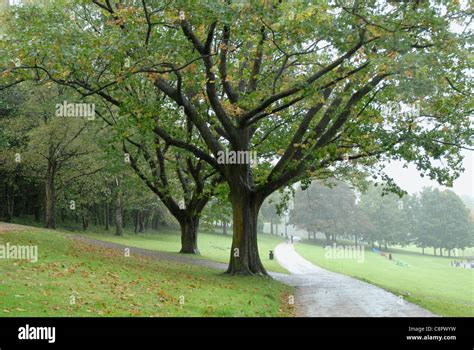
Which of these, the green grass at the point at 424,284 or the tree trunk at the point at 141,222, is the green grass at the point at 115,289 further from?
the tree trunk at the point at 141,222

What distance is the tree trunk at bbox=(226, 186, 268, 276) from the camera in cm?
1922

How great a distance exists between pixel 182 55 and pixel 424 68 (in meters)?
8.32

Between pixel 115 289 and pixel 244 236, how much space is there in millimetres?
7888

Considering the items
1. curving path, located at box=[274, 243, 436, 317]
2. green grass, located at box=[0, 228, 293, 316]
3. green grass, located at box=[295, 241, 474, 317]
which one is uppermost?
green grass, located at box=[0, 228, 293, 316]

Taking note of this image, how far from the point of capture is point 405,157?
1605cm

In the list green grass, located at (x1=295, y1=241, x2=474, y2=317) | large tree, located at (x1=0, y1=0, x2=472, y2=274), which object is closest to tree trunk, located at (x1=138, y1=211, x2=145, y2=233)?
green grass, located at (x1=295, y1=241, x2=474, y2=317)

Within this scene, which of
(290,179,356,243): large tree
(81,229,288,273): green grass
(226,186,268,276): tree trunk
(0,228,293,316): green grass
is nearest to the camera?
(0,228,293,316): green grass

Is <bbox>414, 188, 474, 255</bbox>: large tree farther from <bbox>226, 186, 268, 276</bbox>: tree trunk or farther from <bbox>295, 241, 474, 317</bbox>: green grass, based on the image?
<bbox>226, 186, 268, 276</bbox>: tree trunk

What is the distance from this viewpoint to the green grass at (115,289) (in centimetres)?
975

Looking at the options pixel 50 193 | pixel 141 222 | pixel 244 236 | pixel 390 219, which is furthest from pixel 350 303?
pixel 390 219

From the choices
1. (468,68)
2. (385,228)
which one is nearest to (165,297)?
→ (468,68)

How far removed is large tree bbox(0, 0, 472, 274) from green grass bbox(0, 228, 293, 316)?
3351 mm
